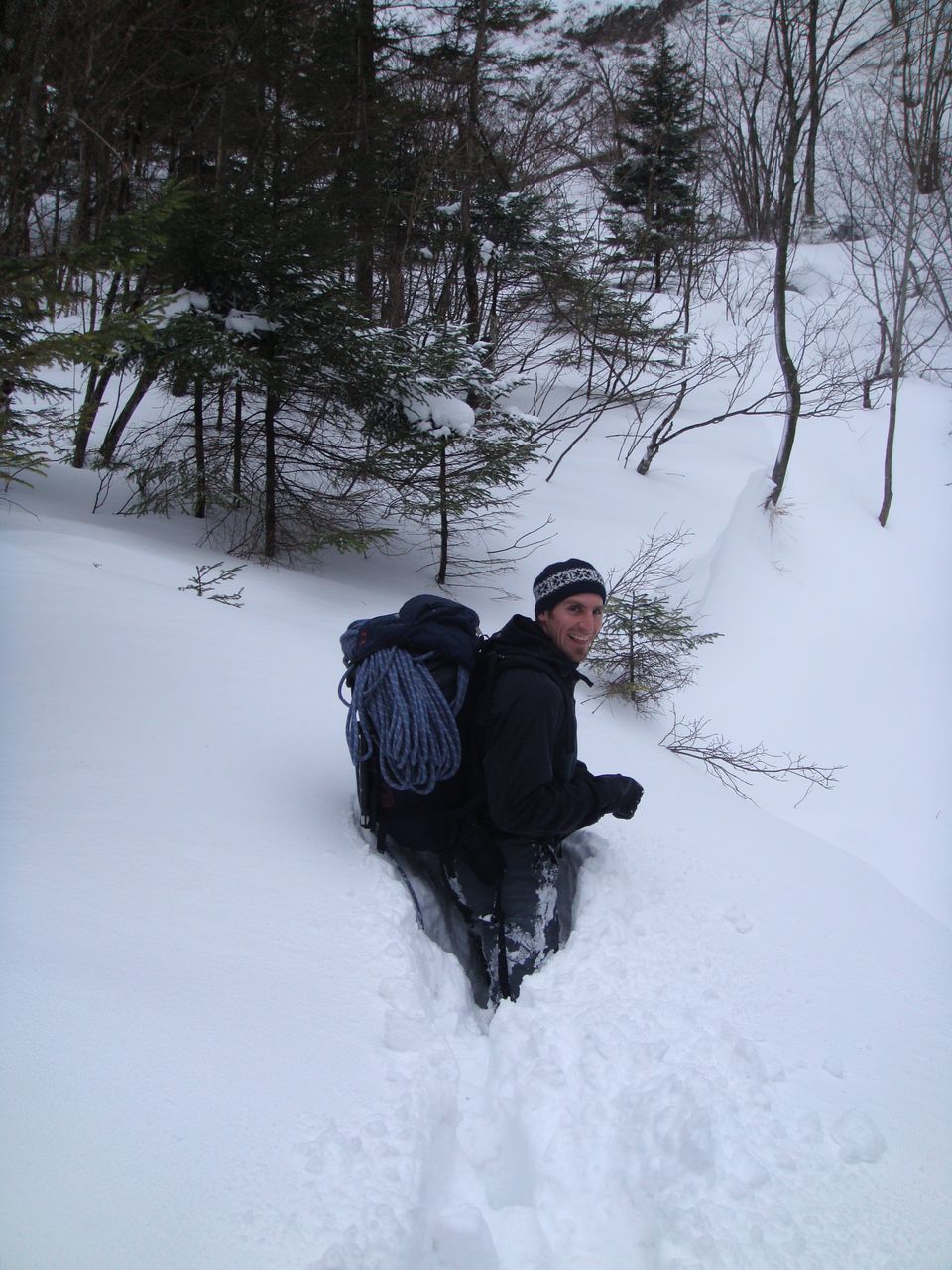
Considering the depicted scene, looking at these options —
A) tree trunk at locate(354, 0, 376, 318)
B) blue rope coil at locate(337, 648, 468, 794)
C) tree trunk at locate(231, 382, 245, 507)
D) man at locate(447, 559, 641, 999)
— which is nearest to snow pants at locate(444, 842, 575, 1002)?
man at locate(447, 559, 641, 999)

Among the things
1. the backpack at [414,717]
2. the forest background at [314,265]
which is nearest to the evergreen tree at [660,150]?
the forest background at [314,265]

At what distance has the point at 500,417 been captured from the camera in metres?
8.11

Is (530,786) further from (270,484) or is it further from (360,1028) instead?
(270,484)

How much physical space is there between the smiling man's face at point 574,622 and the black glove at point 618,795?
48 centimetres

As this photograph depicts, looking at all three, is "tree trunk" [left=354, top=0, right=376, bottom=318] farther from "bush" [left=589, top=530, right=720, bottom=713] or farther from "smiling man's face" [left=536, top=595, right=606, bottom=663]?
"smiling man's face" [left=536, top=595, right=606, bottom=663]

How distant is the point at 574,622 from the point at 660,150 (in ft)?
66.2

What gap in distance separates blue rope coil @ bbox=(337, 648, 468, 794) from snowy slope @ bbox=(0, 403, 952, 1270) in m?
0.42

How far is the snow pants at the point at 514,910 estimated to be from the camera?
109 inches

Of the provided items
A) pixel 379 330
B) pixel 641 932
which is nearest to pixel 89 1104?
pixel 641 932

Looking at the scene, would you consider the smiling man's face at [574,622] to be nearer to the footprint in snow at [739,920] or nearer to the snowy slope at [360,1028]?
the snowy slope at [360,1028]

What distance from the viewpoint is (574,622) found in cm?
277

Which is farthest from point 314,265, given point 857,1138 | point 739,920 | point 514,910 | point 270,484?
point 857,1138

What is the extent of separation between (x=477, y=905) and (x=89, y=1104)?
1.56m

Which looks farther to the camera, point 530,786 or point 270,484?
point 270,484
